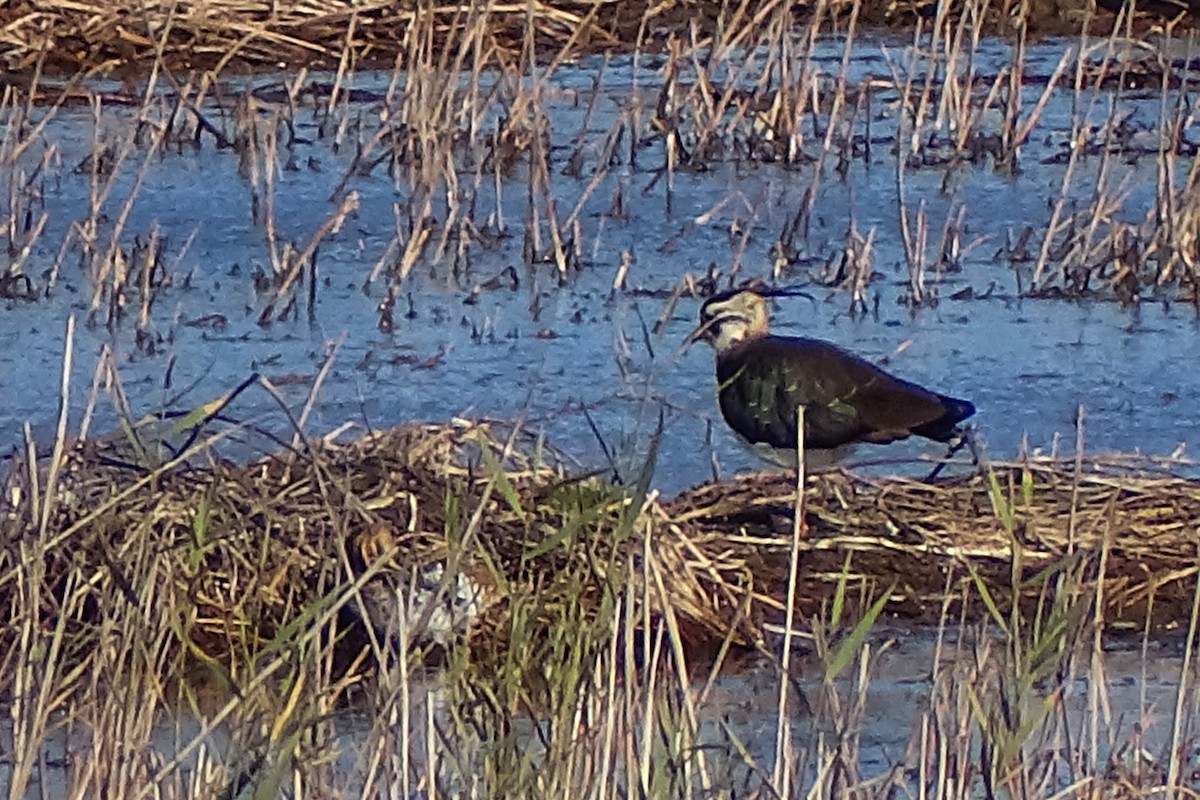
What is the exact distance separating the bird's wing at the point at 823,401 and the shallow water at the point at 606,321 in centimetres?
23

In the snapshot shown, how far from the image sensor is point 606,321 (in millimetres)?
7844

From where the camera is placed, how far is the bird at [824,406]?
Result: 6.45 metres

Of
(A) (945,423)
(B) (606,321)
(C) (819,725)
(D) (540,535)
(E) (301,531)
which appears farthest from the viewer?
(B) (606,321)

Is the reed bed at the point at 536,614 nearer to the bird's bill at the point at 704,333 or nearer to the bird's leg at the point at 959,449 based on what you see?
the bird's leg at the point at 959,449

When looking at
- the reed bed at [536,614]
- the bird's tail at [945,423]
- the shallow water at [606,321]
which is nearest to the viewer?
the reed bed at [536,614]

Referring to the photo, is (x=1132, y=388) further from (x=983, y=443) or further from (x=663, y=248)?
(x=663, y=248)

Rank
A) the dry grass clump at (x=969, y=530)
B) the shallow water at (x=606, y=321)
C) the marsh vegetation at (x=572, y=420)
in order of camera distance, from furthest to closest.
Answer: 1. the shallow water at (x=606, y=321)
2. the dry grass clump at (x=969, y=530)
3. the marsh vegetation at (x=572, y=420)

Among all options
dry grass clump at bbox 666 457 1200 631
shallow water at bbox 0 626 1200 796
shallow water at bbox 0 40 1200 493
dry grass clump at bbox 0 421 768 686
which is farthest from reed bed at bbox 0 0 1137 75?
shallow water at bbox 0 626 1200 796

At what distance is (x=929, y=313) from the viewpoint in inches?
313

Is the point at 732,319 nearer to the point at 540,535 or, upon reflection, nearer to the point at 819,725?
the point at 540,535

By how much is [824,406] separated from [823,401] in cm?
2

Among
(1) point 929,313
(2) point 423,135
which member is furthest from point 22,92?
(1) point 929,313

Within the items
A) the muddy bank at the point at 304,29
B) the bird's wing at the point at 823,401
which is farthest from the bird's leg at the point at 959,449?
the muddy bank at the point at 304,29

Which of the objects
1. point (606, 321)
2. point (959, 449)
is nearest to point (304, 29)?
point (606, 321)
